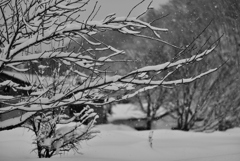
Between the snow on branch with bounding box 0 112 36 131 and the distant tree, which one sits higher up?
the distant tree

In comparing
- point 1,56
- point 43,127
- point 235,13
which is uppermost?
point 235,13

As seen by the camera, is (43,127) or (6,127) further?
(43,127)

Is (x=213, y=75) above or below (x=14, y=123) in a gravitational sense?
above

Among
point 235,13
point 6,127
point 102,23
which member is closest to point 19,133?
point 6,127

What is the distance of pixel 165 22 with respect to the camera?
23.0 meters

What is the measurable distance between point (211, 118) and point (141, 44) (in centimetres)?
892

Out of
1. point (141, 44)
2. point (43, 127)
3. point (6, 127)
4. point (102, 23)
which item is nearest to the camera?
point (102, 23)

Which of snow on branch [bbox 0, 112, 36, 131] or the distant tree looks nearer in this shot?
snow on branch [bbox 0, 112, 36, 131]

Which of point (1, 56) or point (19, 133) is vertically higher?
point (1, 56)

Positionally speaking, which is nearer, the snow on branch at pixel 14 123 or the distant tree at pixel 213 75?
the snow on branch at pixel 14 123

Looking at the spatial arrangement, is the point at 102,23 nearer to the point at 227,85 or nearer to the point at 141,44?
the point at 227,85

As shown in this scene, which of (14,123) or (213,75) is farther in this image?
(213,75)

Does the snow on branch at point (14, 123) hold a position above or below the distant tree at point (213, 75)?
below

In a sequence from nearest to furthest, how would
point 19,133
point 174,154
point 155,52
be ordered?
1. point 174,154
2. point 19,133
3. point 155,52
